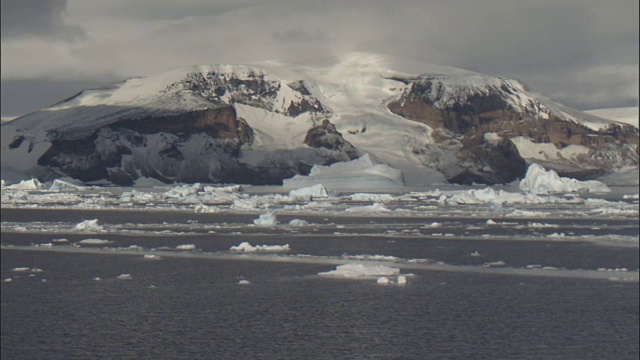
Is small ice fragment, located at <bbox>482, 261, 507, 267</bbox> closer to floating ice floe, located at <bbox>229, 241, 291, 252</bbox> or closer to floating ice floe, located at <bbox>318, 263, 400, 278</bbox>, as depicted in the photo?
floating ice floe, located at <bbox>318, 263, 400, 278</bbox>

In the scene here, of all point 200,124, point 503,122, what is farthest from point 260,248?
point 503,122

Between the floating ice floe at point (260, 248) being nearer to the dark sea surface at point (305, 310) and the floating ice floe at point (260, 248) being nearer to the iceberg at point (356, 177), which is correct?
the dark sea surface at point (305, 310)

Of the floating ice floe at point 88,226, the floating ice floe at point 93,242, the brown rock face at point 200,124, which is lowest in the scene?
the floating ice floe at point 93,242

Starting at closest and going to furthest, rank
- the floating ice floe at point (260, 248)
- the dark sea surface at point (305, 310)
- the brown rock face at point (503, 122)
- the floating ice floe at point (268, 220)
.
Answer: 1. the dark sea surface at point (305, 310)
2. the floating ice floe at point (260, 248)
3. the floating ice floe at point (268, 220)
4. the brown rock face at point (503, 122)

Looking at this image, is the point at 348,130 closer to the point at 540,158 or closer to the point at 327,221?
the point at 540,158

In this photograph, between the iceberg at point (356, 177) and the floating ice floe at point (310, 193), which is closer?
the floating ice floe at point (310, 193)

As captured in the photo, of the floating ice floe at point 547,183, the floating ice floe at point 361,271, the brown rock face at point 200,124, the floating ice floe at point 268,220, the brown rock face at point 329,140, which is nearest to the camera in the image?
the floating ice floe at point 361,271

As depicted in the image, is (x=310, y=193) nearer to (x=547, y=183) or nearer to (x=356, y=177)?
(x=356, y=177)

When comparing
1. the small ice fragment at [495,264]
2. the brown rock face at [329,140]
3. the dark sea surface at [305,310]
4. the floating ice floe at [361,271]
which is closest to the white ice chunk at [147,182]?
the brown rock face at [329,140]
